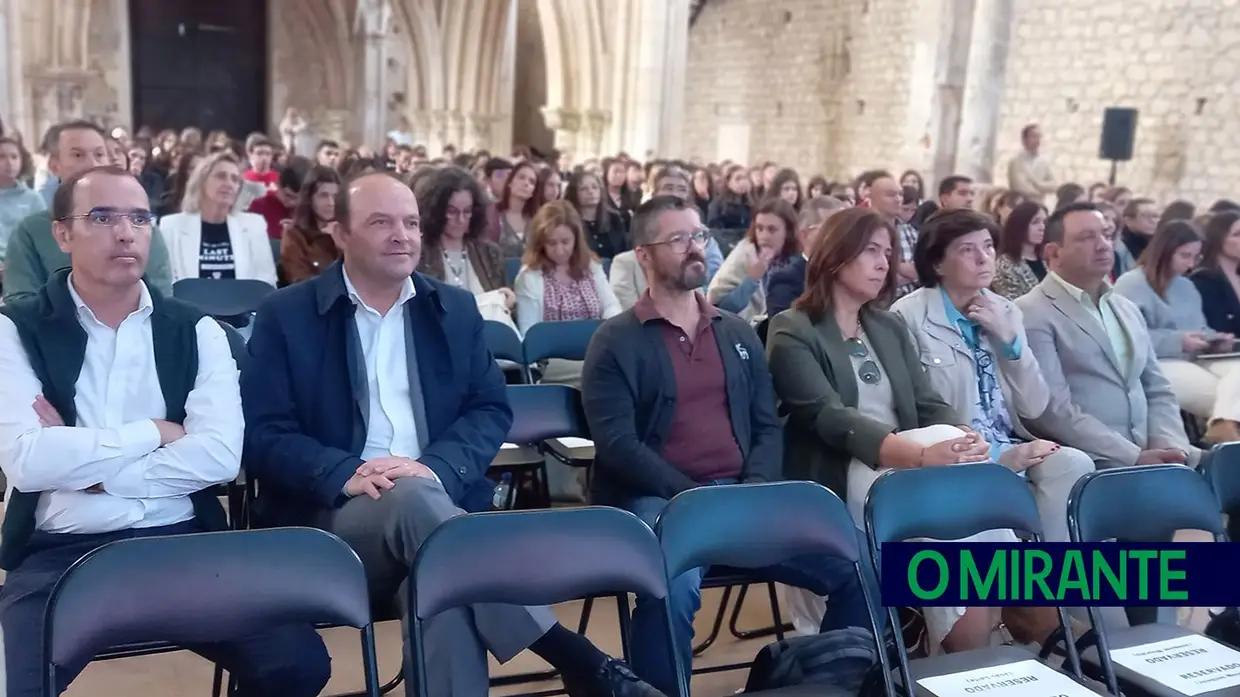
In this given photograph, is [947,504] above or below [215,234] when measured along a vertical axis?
below

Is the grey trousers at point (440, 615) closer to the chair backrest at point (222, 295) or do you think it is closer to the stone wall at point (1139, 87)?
the chair backrest at point (222, 295)

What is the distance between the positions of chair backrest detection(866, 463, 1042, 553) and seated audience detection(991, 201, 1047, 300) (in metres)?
2.43

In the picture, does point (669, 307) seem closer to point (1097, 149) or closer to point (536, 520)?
point (536, 520)

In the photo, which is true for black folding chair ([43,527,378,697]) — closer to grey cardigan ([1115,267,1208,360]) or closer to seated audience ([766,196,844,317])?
seated audience ([766,196,844,317])

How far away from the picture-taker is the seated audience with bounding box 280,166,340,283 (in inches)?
188

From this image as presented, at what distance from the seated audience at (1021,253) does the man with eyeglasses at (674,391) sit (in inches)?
85.8

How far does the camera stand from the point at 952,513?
257 cm

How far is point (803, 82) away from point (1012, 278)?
47.3 ft

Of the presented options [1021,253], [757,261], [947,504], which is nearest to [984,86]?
[1021,253]

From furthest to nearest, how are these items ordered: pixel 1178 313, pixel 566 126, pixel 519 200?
pixel 566 126 < pixel 519 200 < pixel 1178 313

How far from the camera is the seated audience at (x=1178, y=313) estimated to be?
464 centimetres

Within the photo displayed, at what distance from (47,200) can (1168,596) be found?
6025mm

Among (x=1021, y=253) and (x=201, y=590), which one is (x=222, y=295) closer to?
(x=201, y=590)

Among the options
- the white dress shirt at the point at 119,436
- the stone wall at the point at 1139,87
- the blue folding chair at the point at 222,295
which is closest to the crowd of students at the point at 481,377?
the white dress shirt at the point at 119,436
